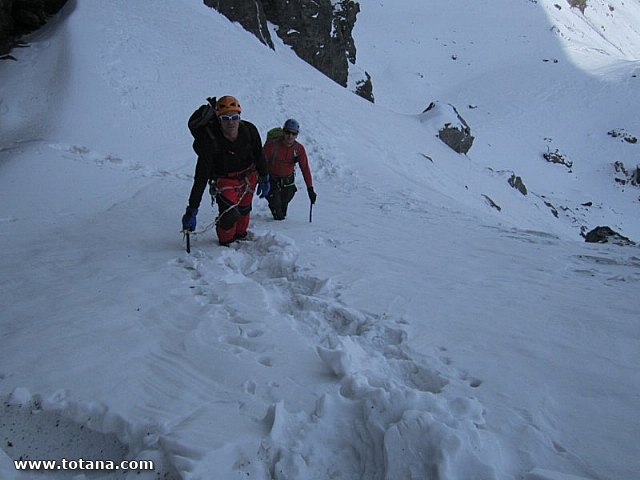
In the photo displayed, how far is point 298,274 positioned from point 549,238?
4.15 m

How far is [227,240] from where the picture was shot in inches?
215

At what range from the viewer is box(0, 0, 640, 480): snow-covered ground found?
2230 millimetres

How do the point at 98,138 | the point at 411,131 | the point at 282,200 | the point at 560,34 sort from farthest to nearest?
the point at 560,34 → the point at 411,131 → the point at 98,138 → the point at 282,200

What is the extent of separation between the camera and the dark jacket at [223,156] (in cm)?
474

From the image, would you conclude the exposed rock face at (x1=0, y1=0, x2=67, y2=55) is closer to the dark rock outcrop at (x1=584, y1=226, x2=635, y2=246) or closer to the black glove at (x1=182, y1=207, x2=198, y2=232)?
the black glove at (x1=182, y1=207, x2=198, y2=232)

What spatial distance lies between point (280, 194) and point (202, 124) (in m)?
2.56

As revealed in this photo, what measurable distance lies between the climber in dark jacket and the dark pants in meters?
1.15

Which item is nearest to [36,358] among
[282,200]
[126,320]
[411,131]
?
[126,320]

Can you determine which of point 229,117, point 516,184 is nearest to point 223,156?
point 229,117

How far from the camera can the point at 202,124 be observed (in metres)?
4.55

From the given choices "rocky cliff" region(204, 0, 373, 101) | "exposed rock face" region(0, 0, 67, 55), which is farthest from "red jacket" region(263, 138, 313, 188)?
"rocky cliff" region(204, 0, 373, 101)

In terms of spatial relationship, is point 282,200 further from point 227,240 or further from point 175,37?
point 175,37

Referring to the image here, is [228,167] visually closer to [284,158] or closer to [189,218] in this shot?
[189,218]

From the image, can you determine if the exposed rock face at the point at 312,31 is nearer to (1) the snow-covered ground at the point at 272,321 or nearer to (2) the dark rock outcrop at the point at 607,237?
(1) the snow-covered ground at the point at 272,321
